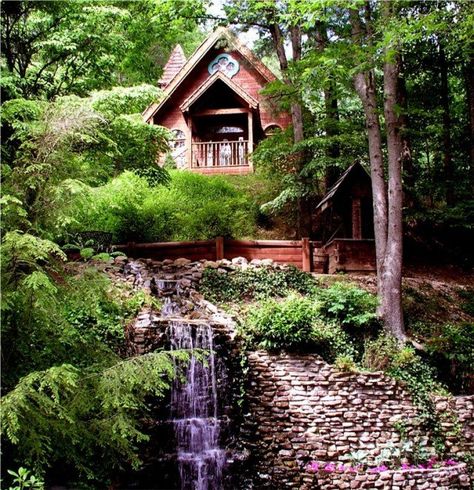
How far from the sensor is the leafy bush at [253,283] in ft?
35.4

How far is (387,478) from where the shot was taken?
794 cm

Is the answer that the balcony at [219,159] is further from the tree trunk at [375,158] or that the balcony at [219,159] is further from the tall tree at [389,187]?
the tall tree at [389,187]

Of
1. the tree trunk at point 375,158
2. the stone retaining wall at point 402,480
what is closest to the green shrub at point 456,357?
the tree trunk at point 375,158

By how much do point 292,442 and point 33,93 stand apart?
7248 millimetres

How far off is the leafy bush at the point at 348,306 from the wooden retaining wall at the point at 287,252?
6.62 feet

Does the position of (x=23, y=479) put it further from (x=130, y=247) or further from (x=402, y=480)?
(x=130, y=247)

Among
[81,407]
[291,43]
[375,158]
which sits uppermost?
[291,43]

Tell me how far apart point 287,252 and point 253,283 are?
5.85 ft

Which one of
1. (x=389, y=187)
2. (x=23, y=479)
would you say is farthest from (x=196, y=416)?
(x=389, y=187)

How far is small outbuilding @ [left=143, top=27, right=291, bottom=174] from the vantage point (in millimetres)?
18703

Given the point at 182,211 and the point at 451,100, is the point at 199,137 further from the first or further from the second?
the point at 451,100

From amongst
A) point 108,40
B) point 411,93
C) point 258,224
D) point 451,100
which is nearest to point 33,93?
point 108,40

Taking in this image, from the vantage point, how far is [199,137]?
20.5m

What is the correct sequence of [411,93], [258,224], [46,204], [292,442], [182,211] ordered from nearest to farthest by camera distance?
1. [46,204]
2. [292,442]
3. [182,211]
4. [258,224]
5. [411,93]
